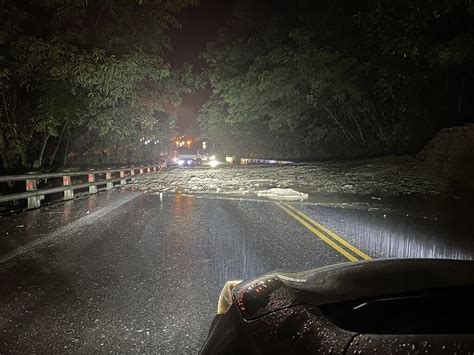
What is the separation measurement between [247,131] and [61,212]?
48518mm

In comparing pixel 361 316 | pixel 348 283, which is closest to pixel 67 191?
pixel 348 283

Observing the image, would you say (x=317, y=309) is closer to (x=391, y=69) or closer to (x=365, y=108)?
(x=391, y=69)

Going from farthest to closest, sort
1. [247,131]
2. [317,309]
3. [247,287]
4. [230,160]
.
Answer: [230,160] < [247,131] < [247,287] < [317,309]

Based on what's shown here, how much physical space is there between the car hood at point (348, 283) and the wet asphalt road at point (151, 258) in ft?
4.58

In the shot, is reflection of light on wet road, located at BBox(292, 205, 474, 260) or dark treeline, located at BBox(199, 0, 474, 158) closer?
reflection of light on wet road, located at BBox(292, 205, 474, 260)

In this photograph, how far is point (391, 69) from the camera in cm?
2127

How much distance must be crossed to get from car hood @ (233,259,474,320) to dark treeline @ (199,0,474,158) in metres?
12.6

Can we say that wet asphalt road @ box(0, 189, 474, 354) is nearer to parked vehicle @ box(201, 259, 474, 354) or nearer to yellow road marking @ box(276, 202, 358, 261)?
yellow road marking @ box(276, 202, 358, 261)

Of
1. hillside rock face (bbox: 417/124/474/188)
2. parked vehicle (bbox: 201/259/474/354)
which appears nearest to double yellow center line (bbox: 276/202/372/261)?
parked vehicle (bbox: 201/259/474/354)

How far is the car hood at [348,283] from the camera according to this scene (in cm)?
193

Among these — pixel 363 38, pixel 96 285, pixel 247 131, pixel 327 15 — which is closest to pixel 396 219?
pixel 96 285

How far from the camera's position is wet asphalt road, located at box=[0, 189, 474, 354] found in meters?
3.75

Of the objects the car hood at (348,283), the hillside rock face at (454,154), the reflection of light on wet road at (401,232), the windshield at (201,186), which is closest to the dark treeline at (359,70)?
the windshield at (201,186)

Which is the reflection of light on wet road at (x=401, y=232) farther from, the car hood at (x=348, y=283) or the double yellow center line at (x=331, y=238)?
the car hood at (x=348, y=283)
